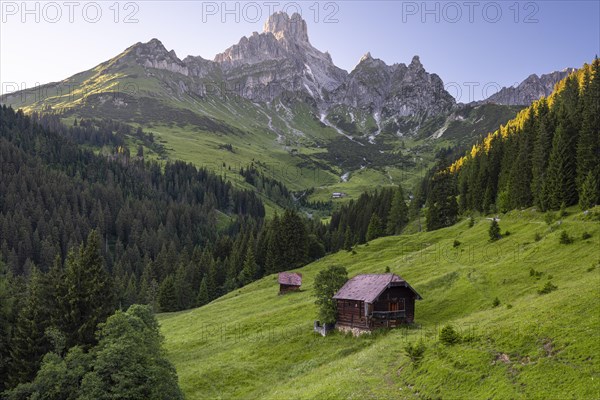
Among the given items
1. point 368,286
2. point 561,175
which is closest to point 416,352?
point 368,286

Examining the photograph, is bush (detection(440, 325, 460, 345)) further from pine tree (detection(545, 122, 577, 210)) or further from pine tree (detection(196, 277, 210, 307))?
pine tree (detection(196, 277, 210, 307))

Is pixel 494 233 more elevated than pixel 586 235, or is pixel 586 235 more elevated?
pixel 586 235

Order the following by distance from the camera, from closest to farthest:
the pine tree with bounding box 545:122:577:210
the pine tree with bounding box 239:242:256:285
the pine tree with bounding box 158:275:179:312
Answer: the pine tree with bounding box 545:122:577:210
the pine tree with bounding box 158:275:179:312
the pine tree with bounding box 239:242:256:285

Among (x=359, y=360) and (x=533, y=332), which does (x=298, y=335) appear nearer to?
(x=359, y=360)

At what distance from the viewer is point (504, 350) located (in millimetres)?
32938

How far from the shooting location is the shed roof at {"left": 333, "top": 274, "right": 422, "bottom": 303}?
2120 inches

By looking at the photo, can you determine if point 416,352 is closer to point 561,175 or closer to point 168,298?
point 561,175

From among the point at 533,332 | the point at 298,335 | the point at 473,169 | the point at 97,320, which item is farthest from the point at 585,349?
the point at 473,169

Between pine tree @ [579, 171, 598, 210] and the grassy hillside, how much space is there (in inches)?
90.3

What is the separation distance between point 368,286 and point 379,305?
10.2ft

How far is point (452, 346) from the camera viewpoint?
36.7 metres

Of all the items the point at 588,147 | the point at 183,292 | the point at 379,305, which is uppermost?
the point at 588,147

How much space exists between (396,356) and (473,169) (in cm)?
8895

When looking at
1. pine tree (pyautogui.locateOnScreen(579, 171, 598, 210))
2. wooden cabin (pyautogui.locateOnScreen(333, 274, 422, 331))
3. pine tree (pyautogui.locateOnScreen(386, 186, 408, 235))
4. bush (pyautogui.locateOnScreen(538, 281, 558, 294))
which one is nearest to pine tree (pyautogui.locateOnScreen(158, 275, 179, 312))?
pine tree (pyautogui.locateOnScreen(386, 186, 408, 235))
